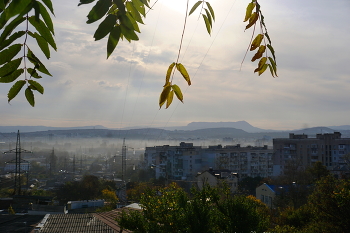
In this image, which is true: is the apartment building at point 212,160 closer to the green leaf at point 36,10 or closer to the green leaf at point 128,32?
the green leaf at point 128,32

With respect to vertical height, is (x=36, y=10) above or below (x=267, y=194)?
above

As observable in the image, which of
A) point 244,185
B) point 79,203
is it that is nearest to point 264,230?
point 79,203

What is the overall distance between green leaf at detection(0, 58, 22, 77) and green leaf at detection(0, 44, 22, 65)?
0.04 metres

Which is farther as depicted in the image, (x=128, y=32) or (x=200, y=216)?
(x=200, y=216)

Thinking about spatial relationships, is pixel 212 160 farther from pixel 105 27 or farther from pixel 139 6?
pixel 105 27

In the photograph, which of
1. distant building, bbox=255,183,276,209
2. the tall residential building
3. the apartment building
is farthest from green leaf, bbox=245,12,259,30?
the apartment building

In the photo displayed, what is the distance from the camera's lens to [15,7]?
512 millimetres

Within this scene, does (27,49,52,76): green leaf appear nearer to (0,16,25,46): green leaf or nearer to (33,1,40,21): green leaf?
(0,16,25,46): green leaf

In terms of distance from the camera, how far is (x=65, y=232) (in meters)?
6.56

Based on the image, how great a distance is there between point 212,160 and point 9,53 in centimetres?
2754

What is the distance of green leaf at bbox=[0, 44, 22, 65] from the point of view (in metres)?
0.68

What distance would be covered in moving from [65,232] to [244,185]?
15018mm

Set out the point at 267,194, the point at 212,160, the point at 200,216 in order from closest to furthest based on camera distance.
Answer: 1. the point at 200,216
2. the point at 267,194
3. the point at 212,160

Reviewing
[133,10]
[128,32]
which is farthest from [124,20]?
[133,10]
